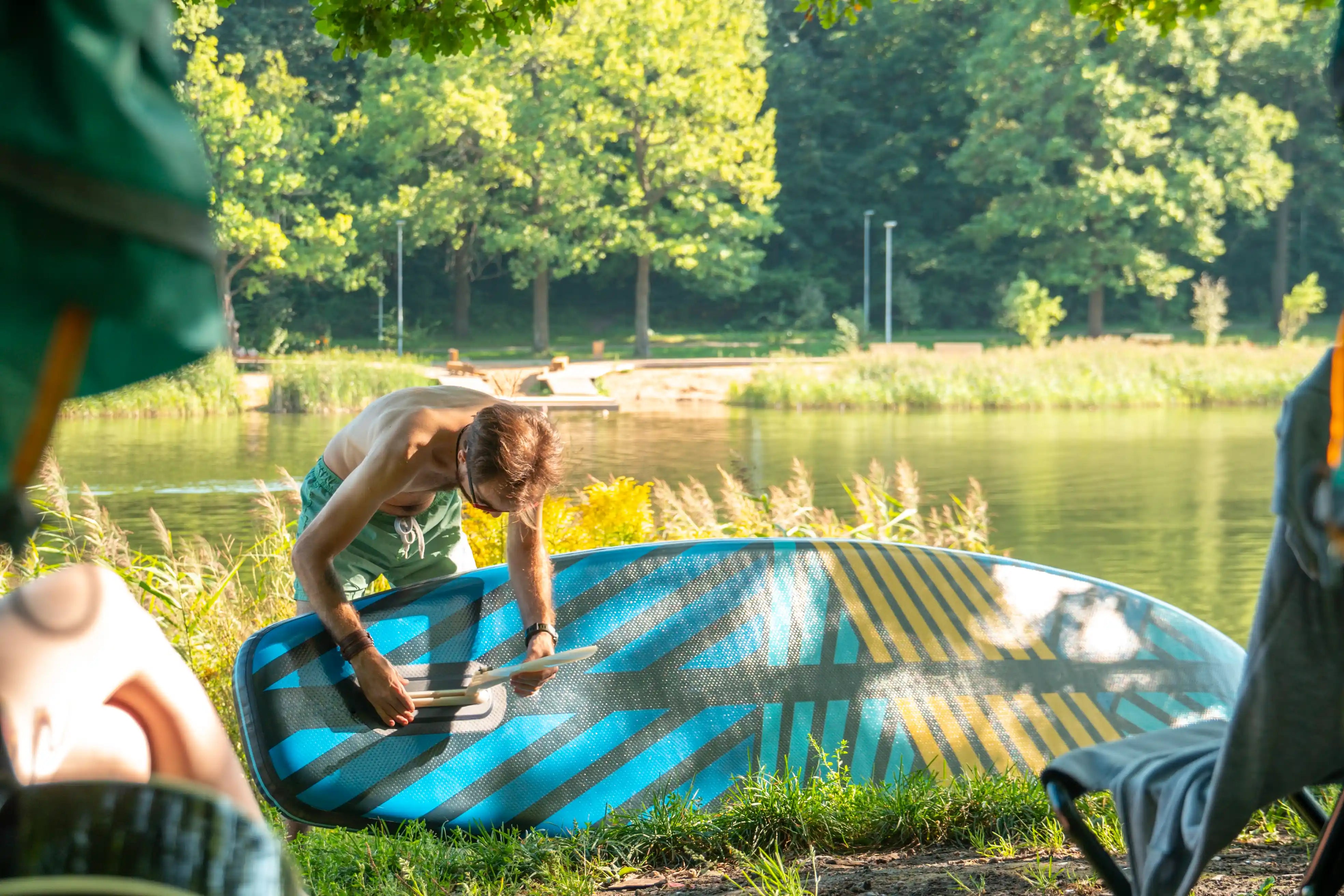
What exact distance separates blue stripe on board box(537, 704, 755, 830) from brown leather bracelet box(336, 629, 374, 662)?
0.71 metres

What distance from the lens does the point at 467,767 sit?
3.71 meters

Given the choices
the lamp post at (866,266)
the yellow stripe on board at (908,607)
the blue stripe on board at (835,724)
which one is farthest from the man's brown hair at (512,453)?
the lamp post at (866,266)

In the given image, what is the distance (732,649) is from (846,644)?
37 centimetres

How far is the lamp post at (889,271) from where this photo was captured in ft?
140

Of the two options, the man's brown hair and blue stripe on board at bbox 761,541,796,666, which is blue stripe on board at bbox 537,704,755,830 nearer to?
blue stripe on board at bbox 761,541,796,666

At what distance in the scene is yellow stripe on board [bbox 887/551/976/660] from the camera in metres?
4.27

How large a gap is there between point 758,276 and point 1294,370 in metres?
23.7

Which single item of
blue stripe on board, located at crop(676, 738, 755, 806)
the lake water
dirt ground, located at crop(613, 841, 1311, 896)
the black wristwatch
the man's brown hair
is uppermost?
the man's brown hair

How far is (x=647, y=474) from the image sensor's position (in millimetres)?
14258

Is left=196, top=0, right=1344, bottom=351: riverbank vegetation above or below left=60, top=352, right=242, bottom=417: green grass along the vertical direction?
above

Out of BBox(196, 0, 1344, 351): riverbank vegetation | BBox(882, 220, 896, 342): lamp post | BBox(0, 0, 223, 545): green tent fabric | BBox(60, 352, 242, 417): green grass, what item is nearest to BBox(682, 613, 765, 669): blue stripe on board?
BBox(0, 0, 223, 545): green tent fabric

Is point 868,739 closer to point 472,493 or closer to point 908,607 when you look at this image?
point 908,607

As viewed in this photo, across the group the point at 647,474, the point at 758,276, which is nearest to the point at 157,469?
the point at 647,474

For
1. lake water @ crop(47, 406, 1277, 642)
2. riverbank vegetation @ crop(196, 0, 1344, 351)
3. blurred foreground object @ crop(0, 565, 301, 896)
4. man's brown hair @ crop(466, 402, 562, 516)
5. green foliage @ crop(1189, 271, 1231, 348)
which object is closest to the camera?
blurred foreground object @ crop(0, 565, 301, 896)
